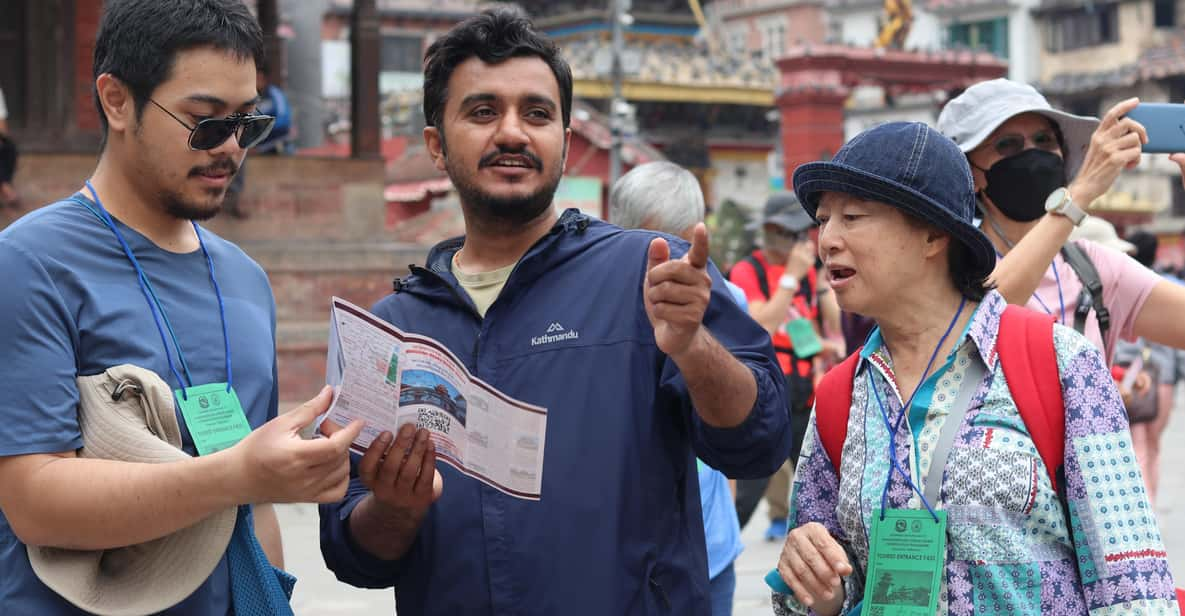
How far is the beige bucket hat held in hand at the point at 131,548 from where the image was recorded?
8.54 feet

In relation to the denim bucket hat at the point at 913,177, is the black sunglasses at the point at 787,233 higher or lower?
lower

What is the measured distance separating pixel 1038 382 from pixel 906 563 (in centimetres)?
41

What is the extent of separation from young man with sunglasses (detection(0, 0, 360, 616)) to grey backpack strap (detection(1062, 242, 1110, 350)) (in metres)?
2.08

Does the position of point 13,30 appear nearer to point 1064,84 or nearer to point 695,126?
point 695,126

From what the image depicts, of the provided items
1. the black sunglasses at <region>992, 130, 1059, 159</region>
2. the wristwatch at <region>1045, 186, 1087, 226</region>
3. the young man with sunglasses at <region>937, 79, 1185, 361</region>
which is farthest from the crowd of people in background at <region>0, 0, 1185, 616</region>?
the black sunglasses at <region>992, 130, 1059, 159</region>

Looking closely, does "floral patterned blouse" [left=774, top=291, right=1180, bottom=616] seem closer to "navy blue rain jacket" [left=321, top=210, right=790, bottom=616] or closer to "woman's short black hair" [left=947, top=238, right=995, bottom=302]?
"woman's short black hair" [left=947, top=238, right=995, bottom=302]

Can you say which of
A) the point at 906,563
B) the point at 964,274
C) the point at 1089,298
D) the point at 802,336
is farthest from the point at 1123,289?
the point at 802,336

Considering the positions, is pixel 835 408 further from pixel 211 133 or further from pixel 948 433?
pixel 211 133

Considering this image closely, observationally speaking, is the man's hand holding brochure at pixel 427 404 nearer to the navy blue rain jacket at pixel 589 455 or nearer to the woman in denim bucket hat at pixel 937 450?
the navy blue rain jacket at pixel 589 455

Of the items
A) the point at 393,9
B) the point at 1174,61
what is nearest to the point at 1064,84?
the point at 1174,61

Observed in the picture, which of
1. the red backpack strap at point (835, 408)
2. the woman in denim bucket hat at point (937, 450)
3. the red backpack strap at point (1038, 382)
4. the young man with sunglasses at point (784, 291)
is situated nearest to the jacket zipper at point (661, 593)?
the woman in denim bucket hat at point (937, 450)

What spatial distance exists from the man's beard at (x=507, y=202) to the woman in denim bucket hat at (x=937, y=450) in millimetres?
507

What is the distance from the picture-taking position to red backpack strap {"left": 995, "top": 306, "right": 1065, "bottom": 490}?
105 inches

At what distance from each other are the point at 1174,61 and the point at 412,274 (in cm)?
4537
